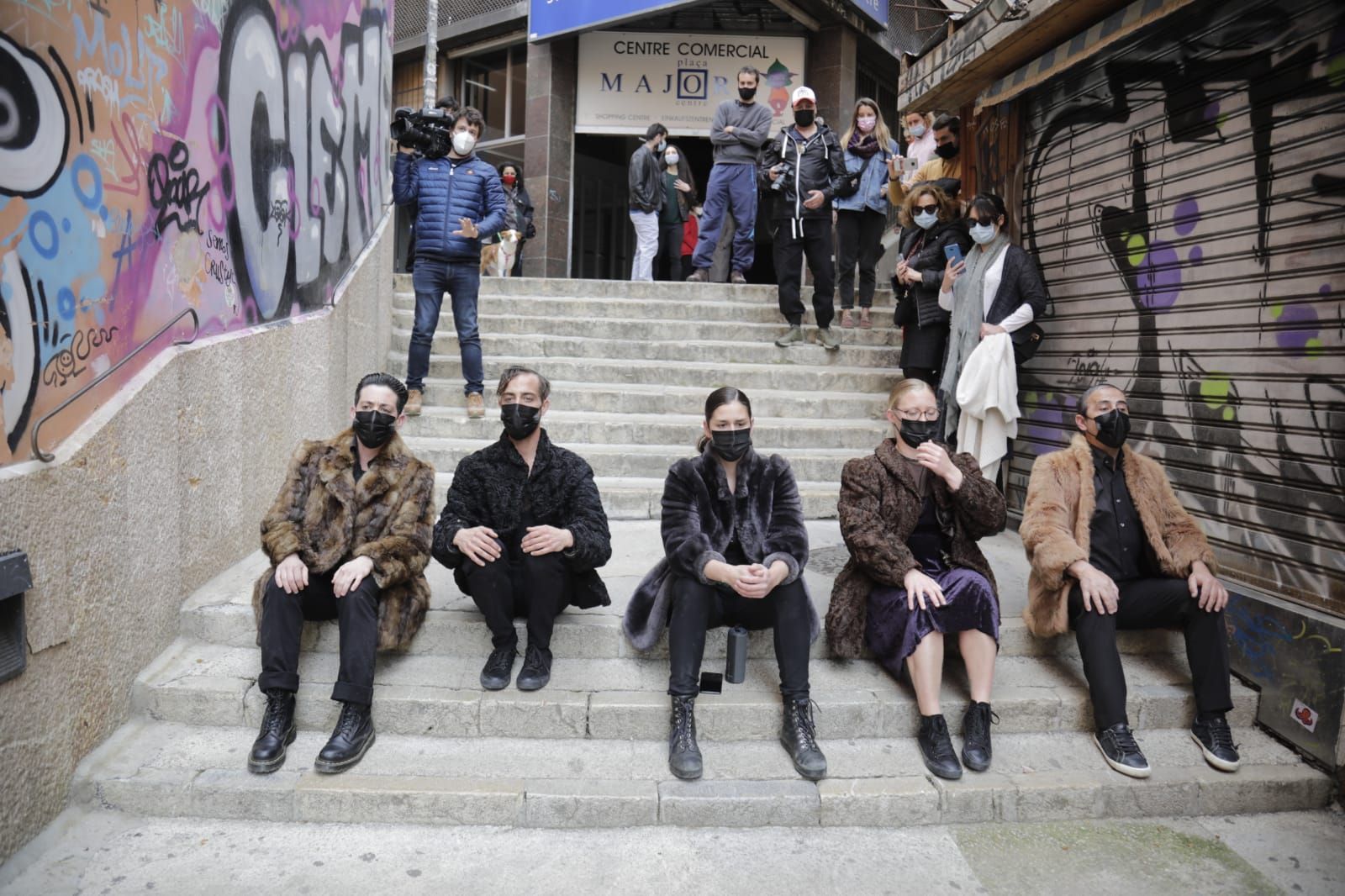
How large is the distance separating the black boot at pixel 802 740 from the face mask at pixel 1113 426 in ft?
5.96

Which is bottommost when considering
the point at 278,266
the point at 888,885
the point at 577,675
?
the point at 888,885

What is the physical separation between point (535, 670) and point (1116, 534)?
2.69 metres

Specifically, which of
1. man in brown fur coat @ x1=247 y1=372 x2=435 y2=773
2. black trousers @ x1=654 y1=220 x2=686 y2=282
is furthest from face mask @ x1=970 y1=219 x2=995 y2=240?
black trousers @ x1=654 y1=220 x2=686 y2=282

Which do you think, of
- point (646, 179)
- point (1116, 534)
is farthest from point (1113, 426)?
point (646, 179)

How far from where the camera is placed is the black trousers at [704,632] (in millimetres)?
3566

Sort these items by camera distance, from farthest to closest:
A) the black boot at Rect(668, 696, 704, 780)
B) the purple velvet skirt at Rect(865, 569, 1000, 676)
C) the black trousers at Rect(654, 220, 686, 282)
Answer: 1. the black trousers at Rect(654, 220, 686, 282)
2. the purple velvet skirt at Rect(865, 569, 1000, 676)
3. the black boot at Rect(668, 696, 704, 780)

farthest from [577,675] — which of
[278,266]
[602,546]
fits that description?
[278,266]

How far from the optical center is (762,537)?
379cm

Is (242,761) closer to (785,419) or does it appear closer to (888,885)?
(888,885)

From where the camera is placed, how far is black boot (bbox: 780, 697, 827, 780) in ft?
11.1

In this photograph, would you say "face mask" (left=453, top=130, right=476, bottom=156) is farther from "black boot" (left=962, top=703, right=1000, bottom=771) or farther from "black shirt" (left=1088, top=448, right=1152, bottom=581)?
"black boot" (left=962, top=703, right=1000, bottom=771)

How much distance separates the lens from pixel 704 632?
362 cm

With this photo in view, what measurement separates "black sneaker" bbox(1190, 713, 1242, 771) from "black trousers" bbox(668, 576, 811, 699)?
1.69 m

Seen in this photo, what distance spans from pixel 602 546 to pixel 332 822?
1.47 m
